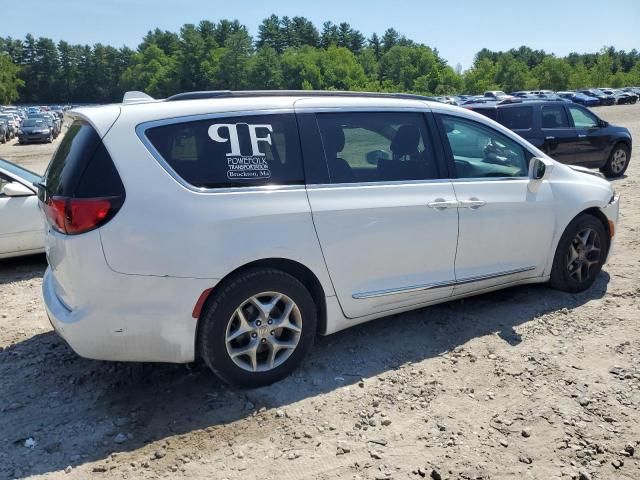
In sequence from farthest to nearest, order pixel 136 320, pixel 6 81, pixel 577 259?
1. pixel 6 81
2. pixel 577 259
3. pixel 136 320

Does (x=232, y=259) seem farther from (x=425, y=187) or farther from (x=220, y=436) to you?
(x=425, y=187)

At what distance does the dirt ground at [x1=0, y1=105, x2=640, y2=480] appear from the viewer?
292 cm

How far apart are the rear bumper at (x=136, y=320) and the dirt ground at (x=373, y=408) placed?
16.2 inches

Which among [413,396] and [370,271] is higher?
[370,271]

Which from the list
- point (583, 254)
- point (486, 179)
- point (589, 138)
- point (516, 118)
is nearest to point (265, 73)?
point (589, 138)

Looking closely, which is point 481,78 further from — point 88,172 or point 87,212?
point 87,212

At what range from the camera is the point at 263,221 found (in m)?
3.39

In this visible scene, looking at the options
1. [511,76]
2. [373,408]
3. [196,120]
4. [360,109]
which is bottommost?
[373,408]

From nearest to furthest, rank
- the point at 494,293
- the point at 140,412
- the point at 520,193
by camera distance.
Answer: the point at 140,412
the point at 520,193
the point at 494,293

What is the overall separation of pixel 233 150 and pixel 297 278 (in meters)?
0.90

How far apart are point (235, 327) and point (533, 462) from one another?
1796mm

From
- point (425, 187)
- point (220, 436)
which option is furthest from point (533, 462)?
point (425, 187)

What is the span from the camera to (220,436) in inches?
124

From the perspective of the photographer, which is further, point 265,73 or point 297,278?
point 265,73
